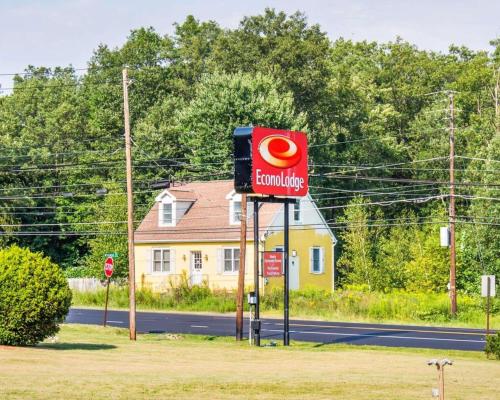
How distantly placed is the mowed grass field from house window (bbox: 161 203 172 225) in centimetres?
3440

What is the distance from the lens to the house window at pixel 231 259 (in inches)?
2665

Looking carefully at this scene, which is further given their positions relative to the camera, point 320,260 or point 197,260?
point 320,260

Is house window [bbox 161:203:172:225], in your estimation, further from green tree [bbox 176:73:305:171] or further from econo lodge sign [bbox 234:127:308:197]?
econo lodge sign [bbox 234:127:308:197]

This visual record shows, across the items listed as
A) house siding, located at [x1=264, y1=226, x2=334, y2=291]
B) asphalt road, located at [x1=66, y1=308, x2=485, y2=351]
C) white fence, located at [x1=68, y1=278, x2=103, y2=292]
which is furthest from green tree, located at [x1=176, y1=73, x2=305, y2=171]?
asphalt road, located at [x1=66, y1=308, x2=485, y2=351]

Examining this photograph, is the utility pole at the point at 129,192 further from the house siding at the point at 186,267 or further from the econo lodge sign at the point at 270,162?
the house siding at the point at 186,267

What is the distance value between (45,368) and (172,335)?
646 inches

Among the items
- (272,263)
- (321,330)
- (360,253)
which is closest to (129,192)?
(272,263)

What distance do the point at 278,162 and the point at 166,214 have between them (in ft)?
110

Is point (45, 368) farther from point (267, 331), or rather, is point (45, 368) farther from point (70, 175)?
point (70, 175)

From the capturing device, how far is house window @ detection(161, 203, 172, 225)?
71.9 meters

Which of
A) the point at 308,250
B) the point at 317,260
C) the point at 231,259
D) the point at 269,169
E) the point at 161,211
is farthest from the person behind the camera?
the point at 161,211

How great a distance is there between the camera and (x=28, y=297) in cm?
3006

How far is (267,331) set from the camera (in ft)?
148

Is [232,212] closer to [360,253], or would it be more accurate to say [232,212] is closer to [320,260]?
[320,260]
